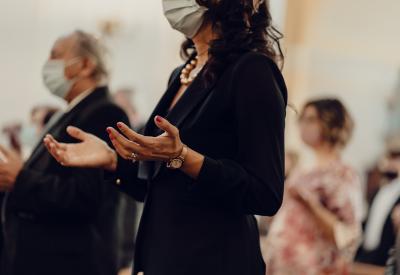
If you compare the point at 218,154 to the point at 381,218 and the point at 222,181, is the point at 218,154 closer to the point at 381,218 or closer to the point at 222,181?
the point at 222,181

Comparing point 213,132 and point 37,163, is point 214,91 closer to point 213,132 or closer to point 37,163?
point 213,132

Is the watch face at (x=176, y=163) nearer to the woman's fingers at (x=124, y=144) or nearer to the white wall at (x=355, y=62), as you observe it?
the woman's fingers at (x=124, y=144)

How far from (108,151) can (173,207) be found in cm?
35

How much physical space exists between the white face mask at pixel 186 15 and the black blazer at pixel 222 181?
6.1 inches

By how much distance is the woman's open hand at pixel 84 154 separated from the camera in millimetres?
2574

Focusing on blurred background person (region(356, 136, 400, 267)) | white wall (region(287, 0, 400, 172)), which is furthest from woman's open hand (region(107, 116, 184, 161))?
white wall (region(287, 0, 400, 172))

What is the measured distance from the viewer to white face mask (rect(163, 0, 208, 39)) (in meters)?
2.45

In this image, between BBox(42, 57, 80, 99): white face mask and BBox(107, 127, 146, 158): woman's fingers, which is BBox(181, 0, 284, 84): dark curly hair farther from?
BBox(42, 57, 80, 99): white face mask

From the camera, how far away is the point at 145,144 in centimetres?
210

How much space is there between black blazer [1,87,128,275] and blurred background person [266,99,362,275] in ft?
3.49

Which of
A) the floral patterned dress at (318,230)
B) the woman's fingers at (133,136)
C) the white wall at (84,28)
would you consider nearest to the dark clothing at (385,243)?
the floral patterned dress at (318,230)

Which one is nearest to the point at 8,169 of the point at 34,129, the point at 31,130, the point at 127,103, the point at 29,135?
the point at 29,135

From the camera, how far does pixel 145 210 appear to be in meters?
2.44

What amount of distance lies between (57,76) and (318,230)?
4.59 feet
